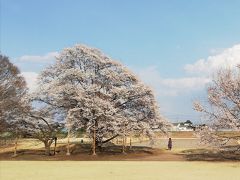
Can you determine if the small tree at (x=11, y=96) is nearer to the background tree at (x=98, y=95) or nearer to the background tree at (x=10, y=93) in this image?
the background tree at (x=10, y=93)

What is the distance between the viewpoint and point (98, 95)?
40750 millimetres

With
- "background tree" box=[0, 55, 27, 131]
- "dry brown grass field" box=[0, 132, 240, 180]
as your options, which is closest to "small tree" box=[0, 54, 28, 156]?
"background tree" box=[0, 55, 27, 131]

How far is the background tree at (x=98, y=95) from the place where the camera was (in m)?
39.6

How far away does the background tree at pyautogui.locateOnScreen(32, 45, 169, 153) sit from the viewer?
3962 centimetres

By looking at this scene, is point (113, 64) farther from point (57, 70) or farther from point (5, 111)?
point (5, 111)

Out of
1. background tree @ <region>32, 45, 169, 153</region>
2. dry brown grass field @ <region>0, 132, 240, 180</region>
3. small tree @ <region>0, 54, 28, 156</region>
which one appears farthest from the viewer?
small tree @ <region>0, 54, 28, 156</region>

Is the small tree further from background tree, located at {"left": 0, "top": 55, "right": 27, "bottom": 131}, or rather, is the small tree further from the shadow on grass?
the shadow on grass
